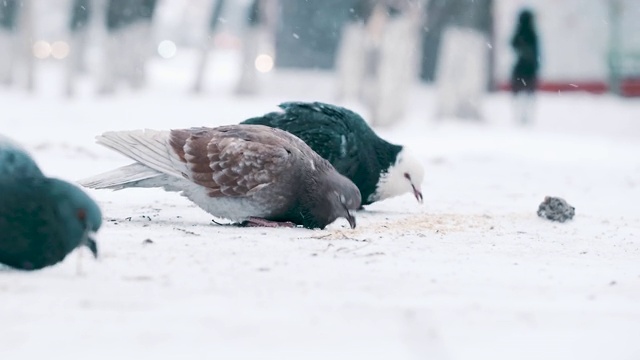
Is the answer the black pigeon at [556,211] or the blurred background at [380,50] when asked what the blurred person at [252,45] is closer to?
the blurred background at [380,50]

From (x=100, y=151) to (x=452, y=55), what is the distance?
27.1 ft

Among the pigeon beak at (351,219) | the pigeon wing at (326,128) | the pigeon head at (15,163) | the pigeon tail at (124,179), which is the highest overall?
the pigeon head at (15,163)

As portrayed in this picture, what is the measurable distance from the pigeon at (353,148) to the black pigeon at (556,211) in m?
0.80

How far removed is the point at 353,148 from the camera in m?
6.57

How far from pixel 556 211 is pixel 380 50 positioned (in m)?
10.6

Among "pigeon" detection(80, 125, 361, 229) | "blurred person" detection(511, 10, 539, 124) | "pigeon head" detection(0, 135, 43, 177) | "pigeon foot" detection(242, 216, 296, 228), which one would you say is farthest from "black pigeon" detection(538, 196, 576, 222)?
"blurred person" detection(511, 10, 539, 124)

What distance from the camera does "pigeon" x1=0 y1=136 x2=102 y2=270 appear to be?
3.76 meters

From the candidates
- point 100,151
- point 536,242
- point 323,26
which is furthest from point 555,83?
point 536,242

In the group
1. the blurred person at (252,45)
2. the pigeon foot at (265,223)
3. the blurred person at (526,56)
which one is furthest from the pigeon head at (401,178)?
the blurred person at (252,45)

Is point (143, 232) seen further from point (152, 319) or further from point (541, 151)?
point (541, 151)

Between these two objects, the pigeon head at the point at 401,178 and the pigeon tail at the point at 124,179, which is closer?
the pigeon tail at the point at 124,179

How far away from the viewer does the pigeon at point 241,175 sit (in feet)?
17.2

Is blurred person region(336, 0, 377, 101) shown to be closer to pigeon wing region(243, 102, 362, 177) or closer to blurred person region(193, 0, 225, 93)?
blurred person region(193, 0, 225, 93)

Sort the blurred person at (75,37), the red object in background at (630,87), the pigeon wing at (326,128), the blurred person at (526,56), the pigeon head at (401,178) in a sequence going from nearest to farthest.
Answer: the pigeon wing at (326,128) < the pigeon head at (401,178) < the blurred person at (526,56) < the blurred person at (75,37) < the red object in background at (630,87)
